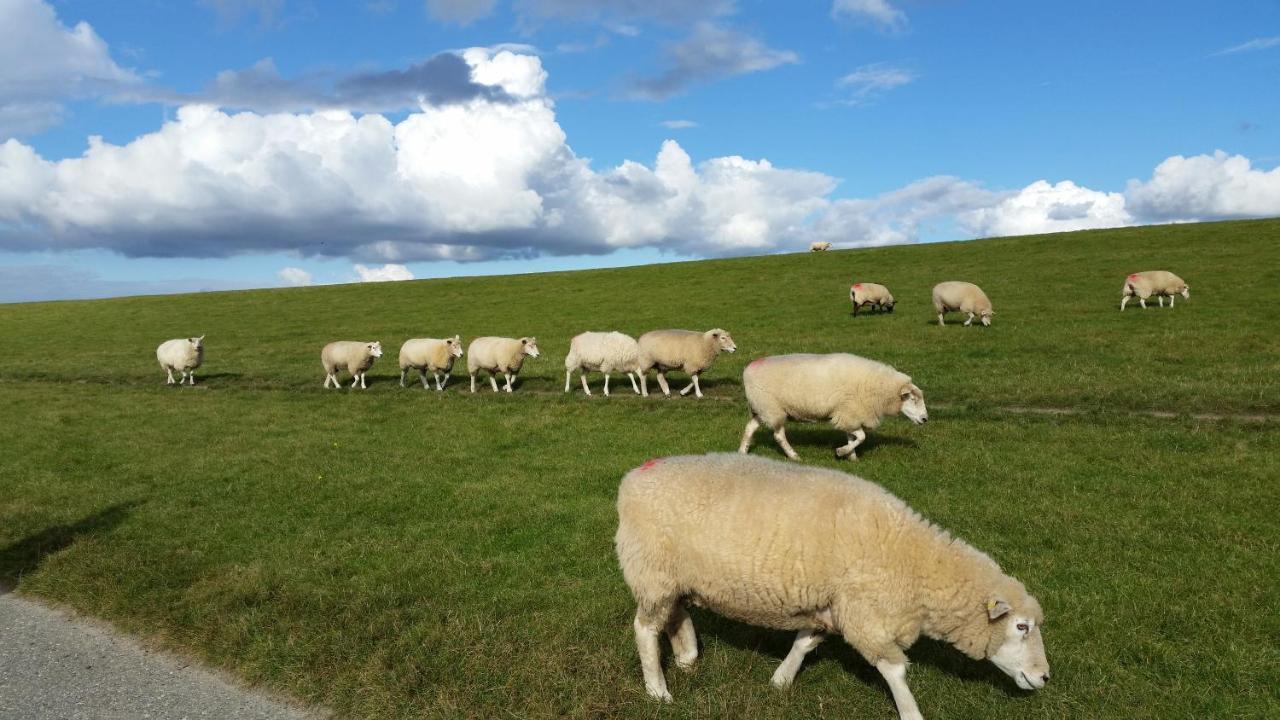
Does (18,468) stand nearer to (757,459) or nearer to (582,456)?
(582,456)

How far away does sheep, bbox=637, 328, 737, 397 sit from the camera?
2045 cm

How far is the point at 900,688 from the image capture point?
17.6 ft

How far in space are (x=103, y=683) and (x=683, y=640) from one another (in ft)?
17.0

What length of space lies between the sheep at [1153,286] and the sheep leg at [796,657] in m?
30.6

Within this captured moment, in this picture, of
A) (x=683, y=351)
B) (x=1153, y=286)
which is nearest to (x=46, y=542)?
(x=683, y=351)

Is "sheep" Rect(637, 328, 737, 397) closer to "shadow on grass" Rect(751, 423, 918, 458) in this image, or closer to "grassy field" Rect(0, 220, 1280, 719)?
"grassy field" Rect(0, 220, 1280, 719)

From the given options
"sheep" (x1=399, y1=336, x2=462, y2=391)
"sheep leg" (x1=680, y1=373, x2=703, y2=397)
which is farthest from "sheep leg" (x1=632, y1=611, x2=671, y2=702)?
"sheep" (x1=399, y1=336, x2=462, y2=391)

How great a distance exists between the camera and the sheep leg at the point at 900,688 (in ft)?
17.5

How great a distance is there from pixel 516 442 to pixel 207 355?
93.8ft

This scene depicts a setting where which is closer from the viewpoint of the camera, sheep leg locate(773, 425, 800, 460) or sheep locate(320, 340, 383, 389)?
sheep leg locate(773, 425, 800, 460)

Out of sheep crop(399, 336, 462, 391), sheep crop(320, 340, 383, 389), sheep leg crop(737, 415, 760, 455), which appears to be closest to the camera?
sheep leg crop(737, 415, 760, 455)

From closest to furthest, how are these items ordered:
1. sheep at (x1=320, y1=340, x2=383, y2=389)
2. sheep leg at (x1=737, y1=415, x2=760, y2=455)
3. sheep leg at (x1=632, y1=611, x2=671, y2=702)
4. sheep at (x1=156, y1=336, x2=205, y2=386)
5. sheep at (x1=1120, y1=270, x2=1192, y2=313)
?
sheep leg at (x1=632, y1=611, x2=671, y2=702)
sheep leg at (x1=737, y1=415, x2=760, y2=455)
sheep at (x1=320, y1=340, x2=383, y2=389)
sheep at (x1=156, y1=336, x2=205, y2=386)
sheep at (x1=1120, y1=270, x2=1192, y2=313)

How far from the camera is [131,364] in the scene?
34.7 metres

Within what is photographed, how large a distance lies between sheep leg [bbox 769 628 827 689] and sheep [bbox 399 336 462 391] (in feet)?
66.0
